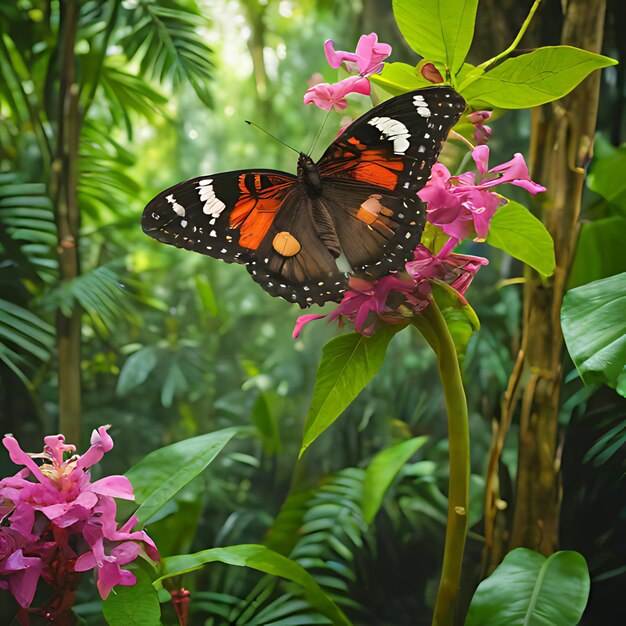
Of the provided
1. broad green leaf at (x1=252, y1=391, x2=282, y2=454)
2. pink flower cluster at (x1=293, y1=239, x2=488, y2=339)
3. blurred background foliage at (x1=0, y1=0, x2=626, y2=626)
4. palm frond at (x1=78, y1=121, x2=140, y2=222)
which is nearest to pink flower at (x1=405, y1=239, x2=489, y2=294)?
pink flower cluster at (x1=293, y1=239, x2=488, y2=339)

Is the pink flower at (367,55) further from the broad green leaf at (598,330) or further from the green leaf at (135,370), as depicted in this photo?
the green leaf at (135,370)

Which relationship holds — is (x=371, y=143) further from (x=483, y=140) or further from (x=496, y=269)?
(x=496, y=269)

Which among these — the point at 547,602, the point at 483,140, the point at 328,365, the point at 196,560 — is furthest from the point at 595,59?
the point at 196,560

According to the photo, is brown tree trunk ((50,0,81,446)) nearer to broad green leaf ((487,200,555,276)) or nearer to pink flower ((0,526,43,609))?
pink flower ((0,526,43,609))

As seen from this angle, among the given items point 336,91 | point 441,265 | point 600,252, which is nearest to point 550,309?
point 600,252

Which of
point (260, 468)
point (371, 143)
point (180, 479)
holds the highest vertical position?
point (371, 143)

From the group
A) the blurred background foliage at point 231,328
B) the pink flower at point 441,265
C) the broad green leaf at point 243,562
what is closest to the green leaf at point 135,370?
the blurred background foliage at point 231,328

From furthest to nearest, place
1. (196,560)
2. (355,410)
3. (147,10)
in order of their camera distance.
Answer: (355,410) → (147,10) → (196,560)
